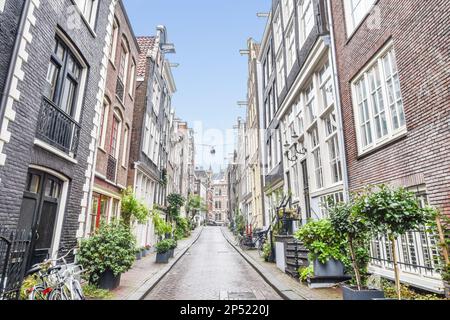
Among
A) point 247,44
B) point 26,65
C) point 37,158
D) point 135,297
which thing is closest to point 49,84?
point 26,65

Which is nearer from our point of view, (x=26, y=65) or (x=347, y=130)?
(x=26, y=65)

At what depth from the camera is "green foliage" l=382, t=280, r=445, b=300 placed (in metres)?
4.88

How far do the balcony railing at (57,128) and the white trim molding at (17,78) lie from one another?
897 mm

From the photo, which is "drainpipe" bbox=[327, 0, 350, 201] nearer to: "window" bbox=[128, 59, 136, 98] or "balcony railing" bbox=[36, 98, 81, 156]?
"balcony railing" bbox=[36, 98, 81, 156]

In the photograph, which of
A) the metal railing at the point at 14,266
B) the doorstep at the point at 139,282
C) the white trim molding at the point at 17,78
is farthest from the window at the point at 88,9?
the doorstep at the point at 139,282

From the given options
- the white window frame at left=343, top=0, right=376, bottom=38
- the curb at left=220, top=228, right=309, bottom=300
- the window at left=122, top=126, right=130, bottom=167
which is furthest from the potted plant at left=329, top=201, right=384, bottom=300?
the window at left=122, top=126, right=130, bottom=167

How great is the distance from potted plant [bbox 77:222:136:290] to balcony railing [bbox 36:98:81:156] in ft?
8.25

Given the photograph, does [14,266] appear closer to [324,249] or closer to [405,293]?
[324,249]

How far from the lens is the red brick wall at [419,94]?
193 inches

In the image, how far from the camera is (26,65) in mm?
5508

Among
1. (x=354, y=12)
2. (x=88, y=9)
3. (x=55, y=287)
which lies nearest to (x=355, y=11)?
(x=354, y=12)

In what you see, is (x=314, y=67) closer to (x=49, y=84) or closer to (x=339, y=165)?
(x=339, y=165)

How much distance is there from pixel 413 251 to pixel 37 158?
821 centimetres

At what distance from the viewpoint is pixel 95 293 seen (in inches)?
246
